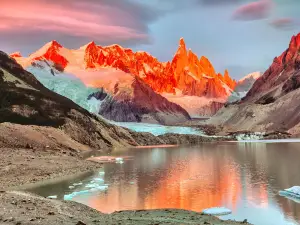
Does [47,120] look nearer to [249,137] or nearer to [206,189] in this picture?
[206,189]

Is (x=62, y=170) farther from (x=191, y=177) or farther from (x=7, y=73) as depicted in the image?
(x=7, y=73)

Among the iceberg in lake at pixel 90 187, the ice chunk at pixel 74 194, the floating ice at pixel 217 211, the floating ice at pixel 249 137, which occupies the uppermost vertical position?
the floating ice at pixel 249 137

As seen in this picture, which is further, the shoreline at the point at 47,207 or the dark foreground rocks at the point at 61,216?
the shoreline at the point at 47,207

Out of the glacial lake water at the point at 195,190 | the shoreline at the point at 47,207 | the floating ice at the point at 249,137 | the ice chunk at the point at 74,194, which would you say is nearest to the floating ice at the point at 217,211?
the glacial lake water at the point at 195,190

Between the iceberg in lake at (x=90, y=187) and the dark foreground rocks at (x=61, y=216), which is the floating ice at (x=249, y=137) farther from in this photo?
the dark foreground rocks at (x=61, y=216)

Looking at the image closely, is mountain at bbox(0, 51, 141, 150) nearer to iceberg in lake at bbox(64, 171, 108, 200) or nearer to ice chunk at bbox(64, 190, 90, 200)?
iceberg in lake at bbox(64, 171, 108, 200)

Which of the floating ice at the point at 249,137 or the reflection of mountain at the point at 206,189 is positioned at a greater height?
the floating ice at the point at 249,137

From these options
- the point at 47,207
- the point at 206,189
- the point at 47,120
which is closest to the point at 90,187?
the point at 206,189

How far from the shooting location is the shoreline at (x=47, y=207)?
20.9 meters

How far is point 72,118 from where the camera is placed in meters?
121

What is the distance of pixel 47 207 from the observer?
2445 cm

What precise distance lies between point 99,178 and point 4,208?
2855cm

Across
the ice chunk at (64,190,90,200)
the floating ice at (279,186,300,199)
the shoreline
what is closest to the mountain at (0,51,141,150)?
the shoreline

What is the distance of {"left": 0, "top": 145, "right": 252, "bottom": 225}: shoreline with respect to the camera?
68.5ft
